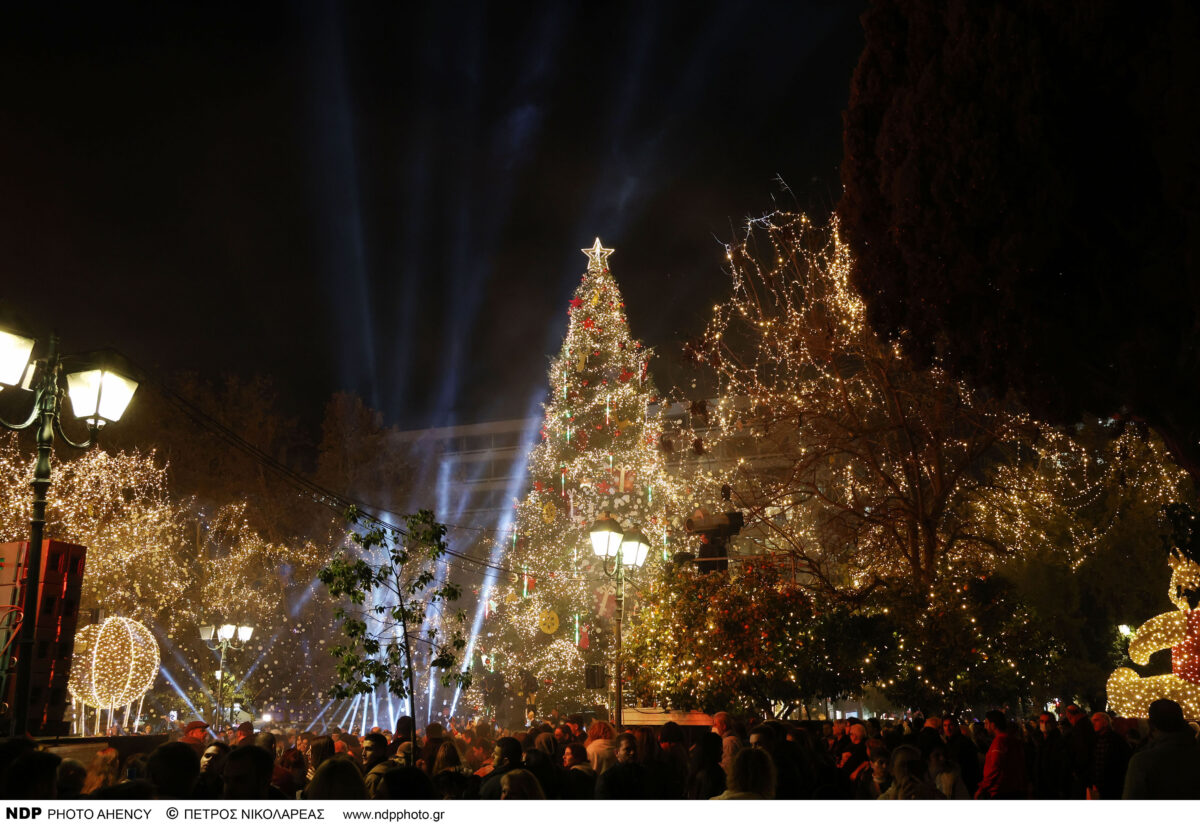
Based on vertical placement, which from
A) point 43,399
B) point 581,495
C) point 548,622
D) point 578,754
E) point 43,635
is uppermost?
point 581,495

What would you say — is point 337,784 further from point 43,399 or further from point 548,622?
point 548,622

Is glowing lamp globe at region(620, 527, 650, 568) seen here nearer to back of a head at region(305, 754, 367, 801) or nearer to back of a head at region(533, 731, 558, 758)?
back of a head at region(533, 731, 558, 758)

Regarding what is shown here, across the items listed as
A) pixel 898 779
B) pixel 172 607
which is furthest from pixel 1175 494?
pixel 172 607

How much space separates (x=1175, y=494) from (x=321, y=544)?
1236 inches

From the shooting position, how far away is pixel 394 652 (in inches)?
333

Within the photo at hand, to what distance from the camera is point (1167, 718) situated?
5.09 meters

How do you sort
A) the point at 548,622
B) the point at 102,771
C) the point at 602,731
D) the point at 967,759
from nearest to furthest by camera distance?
1. the point at 102,771
2. the point at 967,759
3. the point at 602,731
4. the point at 548,622

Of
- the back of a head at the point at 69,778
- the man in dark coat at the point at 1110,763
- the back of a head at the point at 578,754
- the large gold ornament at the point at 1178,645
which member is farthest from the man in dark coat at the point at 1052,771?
the back of a head at the point at 69,778

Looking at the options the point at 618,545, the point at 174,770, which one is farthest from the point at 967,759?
the point at 174,770

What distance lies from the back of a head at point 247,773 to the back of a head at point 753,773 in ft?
8.12

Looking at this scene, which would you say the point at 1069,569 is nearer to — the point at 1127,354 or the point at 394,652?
the point at 1127,354

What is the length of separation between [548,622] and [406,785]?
24.8 metres

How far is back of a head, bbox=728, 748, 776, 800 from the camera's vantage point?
14.8 ft

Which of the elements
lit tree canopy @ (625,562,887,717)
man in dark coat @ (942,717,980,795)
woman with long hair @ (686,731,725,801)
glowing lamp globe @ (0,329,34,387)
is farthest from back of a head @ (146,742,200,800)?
lit tree canopy @ (625,562,887,717)
